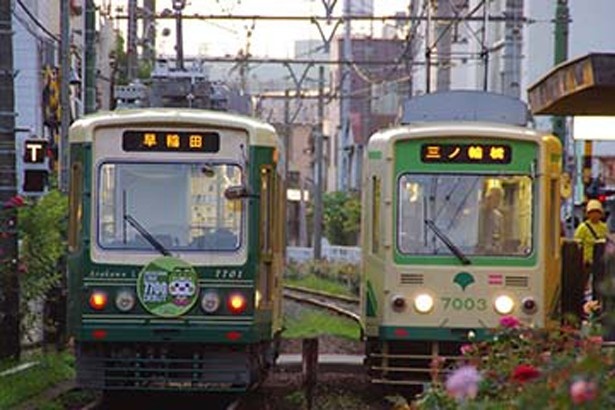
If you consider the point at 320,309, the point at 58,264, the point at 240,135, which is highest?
the point at 240,135

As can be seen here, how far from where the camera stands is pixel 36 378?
1791cm

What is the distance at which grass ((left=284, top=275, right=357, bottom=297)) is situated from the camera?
43.2 metres

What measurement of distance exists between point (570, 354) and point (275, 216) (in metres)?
8.65

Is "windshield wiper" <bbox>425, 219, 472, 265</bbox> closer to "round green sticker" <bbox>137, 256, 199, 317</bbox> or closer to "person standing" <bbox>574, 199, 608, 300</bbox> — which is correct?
"person standing" <bbox>574, 199, 608, 300</bbox>

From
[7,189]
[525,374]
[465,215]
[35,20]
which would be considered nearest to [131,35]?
[35,20]

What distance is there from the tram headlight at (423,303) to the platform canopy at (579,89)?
2229 millimetres

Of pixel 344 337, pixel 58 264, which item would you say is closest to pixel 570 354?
pixel 58 264

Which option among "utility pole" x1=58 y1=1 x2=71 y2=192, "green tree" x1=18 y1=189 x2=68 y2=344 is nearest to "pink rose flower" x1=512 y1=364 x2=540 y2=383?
"green tree" x1=18 y1=189 x2=68 y2=344

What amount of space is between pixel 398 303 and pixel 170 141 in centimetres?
294

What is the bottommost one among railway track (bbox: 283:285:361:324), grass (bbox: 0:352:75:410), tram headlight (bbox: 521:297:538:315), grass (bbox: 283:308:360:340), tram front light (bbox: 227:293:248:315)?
railway track (bbox: 283:285:361:324)

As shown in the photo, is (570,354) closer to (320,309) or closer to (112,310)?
(112,310)

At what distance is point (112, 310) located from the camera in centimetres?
1574

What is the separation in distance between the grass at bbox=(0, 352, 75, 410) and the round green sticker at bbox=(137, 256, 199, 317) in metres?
1.52

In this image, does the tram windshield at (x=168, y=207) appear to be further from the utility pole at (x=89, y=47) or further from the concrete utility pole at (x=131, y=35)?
the concrete utility pole at (x=131, y=35)
